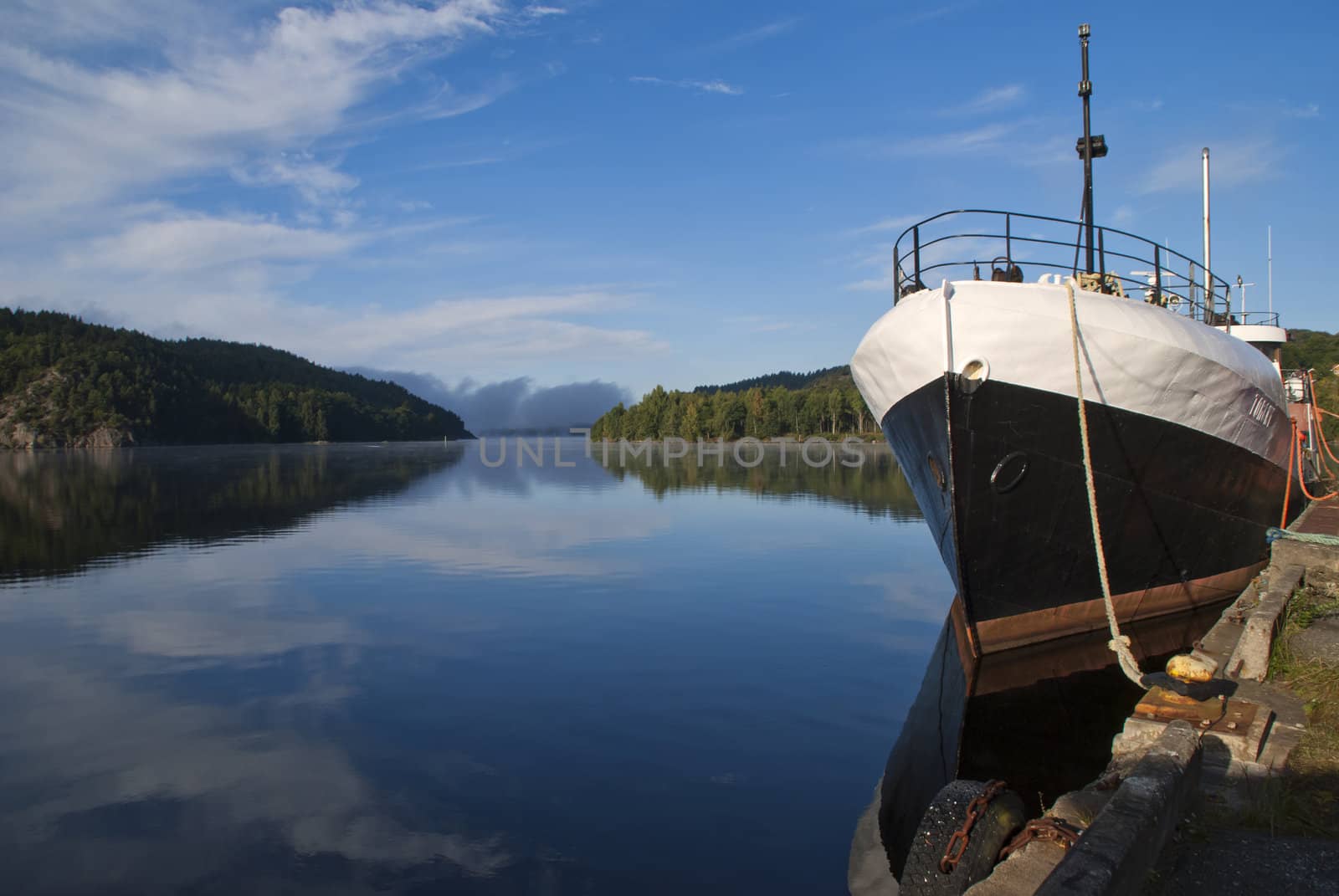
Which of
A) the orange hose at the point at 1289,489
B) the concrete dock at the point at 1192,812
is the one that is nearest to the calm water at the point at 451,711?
the concrete dock at the point at 1192,812

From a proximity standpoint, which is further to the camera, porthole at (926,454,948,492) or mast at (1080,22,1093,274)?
mast at (1080,22,1093,274)

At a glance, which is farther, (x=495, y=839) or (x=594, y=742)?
(x=594, y=742)

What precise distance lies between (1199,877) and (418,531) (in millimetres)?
25933

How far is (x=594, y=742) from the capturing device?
9.29 meters

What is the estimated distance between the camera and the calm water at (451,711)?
688 cm

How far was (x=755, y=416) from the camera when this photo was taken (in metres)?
164

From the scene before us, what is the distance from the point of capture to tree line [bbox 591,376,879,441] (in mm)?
156000

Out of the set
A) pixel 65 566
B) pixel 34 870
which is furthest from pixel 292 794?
pixel 65 566

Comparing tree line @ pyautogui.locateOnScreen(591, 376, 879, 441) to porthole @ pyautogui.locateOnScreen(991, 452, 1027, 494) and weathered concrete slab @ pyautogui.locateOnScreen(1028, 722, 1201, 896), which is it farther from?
weathered concrete slab @ pyautogui.locateOnScreen(1028, 722, 1201, 896)

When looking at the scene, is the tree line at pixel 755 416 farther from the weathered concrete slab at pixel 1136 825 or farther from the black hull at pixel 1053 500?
the weathered concrete slab at pixel 1136 825

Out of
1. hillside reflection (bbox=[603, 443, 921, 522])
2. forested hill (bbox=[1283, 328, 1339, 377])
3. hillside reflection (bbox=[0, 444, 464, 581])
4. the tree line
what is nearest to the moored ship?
hillside reflection (bbox=[603, 443, 921, 522])

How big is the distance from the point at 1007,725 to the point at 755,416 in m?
155

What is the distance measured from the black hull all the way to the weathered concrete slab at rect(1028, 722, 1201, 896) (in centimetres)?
608

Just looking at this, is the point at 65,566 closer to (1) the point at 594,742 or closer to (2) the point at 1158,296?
(1) the point at 594,742
